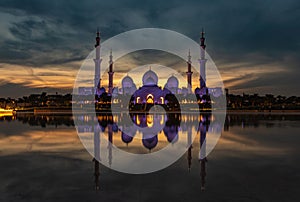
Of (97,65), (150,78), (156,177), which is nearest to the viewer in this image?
(156,177)

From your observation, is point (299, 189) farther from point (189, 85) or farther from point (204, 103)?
point (189, 85)

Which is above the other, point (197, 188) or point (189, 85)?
point (189, 85)

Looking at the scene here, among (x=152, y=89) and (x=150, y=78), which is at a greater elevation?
(x=150, y=78)

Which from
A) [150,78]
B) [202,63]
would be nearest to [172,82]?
[150,78]

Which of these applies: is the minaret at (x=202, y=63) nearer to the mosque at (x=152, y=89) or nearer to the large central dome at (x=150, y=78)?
the mosque at (x=152, y=89)

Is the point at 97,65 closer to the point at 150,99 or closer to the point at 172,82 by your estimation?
the point at 150,99

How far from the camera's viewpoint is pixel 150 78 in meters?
96.4

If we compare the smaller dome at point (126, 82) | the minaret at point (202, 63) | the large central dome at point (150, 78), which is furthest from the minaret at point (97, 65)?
the minaret at point (202, 63)

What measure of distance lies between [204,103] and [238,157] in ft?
240

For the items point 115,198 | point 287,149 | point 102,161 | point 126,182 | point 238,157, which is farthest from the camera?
point 287,149

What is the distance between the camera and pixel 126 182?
7.10 metres

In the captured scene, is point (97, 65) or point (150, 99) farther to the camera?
point (150, 99)

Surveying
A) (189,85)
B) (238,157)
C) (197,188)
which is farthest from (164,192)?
(189,85)

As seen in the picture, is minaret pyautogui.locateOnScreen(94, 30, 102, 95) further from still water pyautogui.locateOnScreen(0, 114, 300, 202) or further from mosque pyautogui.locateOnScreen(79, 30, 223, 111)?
still water pyautogui.locateOnScreen(0, 114, 300, 202)
